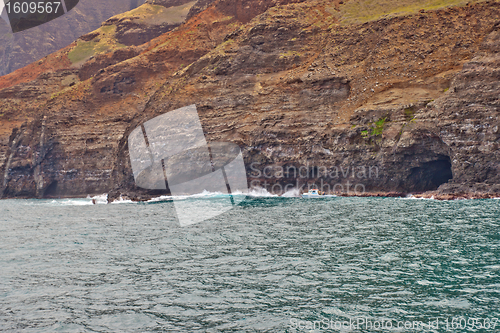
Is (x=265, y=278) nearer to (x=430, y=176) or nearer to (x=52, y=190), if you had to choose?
(x=430, y=176)

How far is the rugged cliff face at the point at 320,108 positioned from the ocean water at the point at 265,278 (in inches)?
953

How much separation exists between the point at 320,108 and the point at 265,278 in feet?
178

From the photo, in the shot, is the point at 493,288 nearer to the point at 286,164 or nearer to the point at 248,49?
the point at 286,164

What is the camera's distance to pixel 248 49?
Result: 273ft

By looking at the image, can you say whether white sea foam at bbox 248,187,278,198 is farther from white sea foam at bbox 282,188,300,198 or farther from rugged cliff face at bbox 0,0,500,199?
white sea foam at bbox 282,188,300,198

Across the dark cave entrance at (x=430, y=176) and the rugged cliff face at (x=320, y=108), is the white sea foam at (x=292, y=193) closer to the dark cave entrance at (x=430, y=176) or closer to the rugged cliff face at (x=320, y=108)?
the rugged cliff face at (x=320, y=108)

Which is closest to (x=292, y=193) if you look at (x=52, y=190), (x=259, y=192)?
(x=259, y=192)

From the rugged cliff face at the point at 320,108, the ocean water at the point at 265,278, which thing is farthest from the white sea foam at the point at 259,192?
the ocean water at the point at 265,278

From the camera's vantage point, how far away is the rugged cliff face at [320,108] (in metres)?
53.1

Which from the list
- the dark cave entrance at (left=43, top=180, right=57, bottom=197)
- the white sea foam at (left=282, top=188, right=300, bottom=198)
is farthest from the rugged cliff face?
the white sea foam at (left=282, top=188, right=300, bottom=198)

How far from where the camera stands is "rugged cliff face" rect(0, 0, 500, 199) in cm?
5306

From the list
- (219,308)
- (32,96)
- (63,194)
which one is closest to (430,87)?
(219,308)

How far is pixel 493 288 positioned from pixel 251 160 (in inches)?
2266

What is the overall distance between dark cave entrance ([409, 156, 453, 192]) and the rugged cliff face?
0.16 metres
